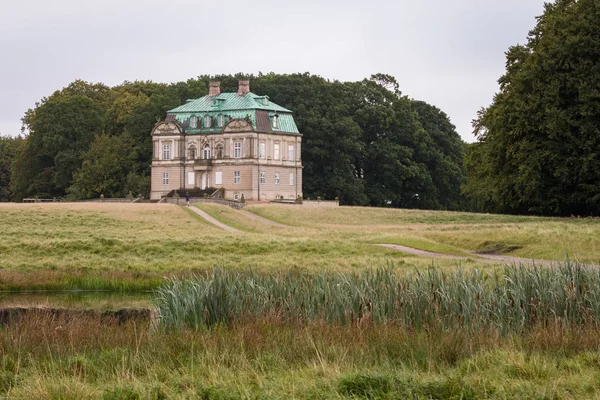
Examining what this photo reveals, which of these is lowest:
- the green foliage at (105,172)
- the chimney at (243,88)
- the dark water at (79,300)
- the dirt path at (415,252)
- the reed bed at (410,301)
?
the dark water at (79,300)

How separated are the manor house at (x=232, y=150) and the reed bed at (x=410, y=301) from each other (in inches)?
2526

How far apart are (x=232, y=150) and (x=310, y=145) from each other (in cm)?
841

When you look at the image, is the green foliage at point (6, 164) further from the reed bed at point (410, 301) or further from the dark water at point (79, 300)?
the reed bed at point (410, 301)

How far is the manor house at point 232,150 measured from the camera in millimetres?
81938

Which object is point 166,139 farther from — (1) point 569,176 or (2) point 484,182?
(1) point 569,176

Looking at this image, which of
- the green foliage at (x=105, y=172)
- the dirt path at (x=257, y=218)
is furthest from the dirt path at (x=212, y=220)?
the green foliage at (x=105, y=172)

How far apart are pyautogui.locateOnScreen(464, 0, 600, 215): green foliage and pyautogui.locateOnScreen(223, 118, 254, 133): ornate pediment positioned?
Result: 30.4 metres

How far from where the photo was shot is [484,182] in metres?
61.2

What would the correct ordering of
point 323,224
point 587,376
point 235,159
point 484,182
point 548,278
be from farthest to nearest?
point 235,159, point 484,182, point 323,224, point 548,278, point 587,376

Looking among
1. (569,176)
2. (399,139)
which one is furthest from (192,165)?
(569,176)

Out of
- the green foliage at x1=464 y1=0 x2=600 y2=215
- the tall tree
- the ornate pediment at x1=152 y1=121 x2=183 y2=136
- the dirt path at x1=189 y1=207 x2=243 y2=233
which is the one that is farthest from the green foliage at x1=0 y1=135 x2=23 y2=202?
the green foliage at x1=464 y1=0 x2=600 y2=215

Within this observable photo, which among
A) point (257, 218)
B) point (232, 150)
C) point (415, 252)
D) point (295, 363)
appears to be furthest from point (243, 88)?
point (295, 363)

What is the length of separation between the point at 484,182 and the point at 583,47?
13.2m

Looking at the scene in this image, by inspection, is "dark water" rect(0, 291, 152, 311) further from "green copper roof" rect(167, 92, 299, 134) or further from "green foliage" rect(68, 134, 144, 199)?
"green foliage" rect(68, 134, 144, 199)
